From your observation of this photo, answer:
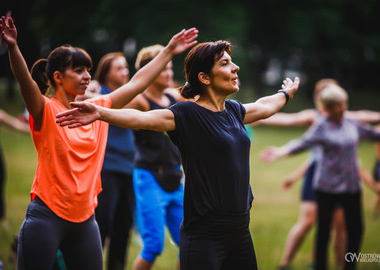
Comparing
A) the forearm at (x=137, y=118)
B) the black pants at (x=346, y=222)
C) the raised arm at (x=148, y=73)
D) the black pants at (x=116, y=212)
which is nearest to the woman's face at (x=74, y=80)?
the raised arm at (x=148, y=73)

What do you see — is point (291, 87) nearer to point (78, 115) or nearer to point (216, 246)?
point (216, 246)

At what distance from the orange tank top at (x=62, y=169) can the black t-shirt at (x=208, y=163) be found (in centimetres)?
68

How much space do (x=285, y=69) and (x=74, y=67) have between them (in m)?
36.6

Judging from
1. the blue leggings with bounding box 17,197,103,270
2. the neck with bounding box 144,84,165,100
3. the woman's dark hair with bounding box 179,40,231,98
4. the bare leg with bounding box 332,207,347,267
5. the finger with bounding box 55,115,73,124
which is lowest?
the bare leg with bounding box 332,207,347,267

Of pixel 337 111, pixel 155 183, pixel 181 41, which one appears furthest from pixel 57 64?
pixel 337 111

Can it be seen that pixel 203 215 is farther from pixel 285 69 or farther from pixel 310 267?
pixel 285 69

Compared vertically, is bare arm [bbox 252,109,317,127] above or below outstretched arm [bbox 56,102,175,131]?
below

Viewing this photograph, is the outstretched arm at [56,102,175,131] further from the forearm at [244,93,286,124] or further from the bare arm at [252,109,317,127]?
the bare arm at [252,109,317,127]

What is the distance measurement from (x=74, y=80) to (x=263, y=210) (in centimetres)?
732

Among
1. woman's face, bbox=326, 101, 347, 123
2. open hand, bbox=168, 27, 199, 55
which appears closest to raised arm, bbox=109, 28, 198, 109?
open hand, bbox=168, 27, 199, 55

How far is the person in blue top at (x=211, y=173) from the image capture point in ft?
10.2

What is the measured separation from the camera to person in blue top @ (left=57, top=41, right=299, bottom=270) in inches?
Result: 122

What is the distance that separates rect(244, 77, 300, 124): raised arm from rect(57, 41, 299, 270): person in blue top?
0.29m

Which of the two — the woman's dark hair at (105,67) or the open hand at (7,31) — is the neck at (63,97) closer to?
the open hand at (7,31)
